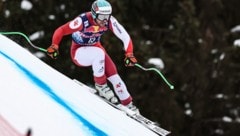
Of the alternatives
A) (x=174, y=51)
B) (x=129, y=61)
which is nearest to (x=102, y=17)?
(x=129, y=61)

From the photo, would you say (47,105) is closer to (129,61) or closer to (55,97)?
(55,97)

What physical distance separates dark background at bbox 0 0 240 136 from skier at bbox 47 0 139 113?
4.11 metres

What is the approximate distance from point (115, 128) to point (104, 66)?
1009mm

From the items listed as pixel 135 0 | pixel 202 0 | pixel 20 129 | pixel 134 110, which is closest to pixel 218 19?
pixel 202 0

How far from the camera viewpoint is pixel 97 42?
657 centimetres

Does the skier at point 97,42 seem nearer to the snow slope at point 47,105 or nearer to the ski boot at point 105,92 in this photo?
the ski boot at point 105,92

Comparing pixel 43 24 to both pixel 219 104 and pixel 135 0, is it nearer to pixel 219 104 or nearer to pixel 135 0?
pixel 135 0

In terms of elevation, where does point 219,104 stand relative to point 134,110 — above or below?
above

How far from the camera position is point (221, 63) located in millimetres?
13031

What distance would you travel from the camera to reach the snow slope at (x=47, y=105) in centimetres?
464

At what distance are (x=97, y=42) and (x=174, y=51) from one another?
6.28 meters

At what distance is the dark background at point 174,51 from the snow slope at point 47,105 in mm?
4200

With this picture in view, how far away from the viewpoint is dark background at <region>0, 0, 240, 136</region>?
11.2m

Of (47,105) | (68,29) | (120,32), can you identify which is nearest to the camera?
(47,105)
